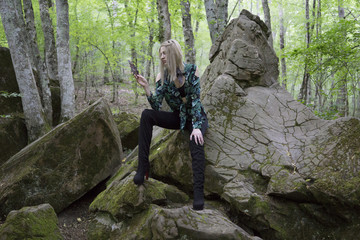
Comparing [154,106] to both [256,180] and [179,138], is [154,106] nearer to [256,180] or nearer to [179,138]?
[179,138]

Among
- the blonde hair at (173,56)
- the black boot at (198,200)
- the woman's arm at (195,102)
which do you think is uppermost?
the blonde hair at (173,56)

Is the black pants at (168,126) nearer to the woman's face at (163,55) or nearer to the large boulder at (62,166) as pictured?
the woman's face at (163,55)

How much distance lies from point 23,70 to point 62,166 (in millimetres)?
2926

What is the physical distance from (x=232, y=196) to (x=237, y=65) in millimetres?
2826

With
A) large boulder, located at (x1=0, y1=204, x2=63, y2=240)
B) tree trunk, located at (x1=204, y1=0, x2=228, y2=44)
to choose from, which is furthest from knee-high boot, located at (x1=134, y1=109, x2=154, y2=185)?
tree trunk, located at (x1=204, y1=0, x2=228, y2=44)

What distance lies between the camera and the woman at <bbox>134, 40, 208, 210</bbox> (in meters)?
3.23

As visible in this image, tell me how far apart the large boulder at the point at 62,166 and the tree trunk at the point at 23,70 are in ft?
5.58

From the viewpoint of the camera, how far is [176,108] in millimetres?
3584

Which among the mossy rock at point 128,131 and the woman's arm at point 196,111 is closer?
the woman's arm at point 196,111

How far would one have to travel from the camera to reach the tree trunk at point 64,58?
703cm

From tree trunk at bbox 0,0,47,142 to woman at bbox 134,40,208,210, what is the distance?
12.3 feet

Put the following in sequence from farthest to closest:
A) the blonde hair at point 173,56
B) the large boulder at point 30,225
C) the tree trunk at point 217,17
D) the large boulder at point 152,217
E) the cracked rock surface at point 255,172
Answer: the tree trunk at point 217,17
the blonde hair at point 173,56
the cracked rock surface at point 255,172
the large boulder at point 30,225
the large boulder at point 152,217

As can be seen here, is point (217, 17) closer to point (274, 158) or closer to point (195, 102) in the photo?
point (195, 102)

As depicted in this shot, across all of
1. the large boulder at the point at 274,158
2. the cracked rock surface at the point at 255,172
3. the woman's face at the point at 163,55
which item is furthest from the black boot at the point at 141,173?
the woman's face at the point at 163,55
